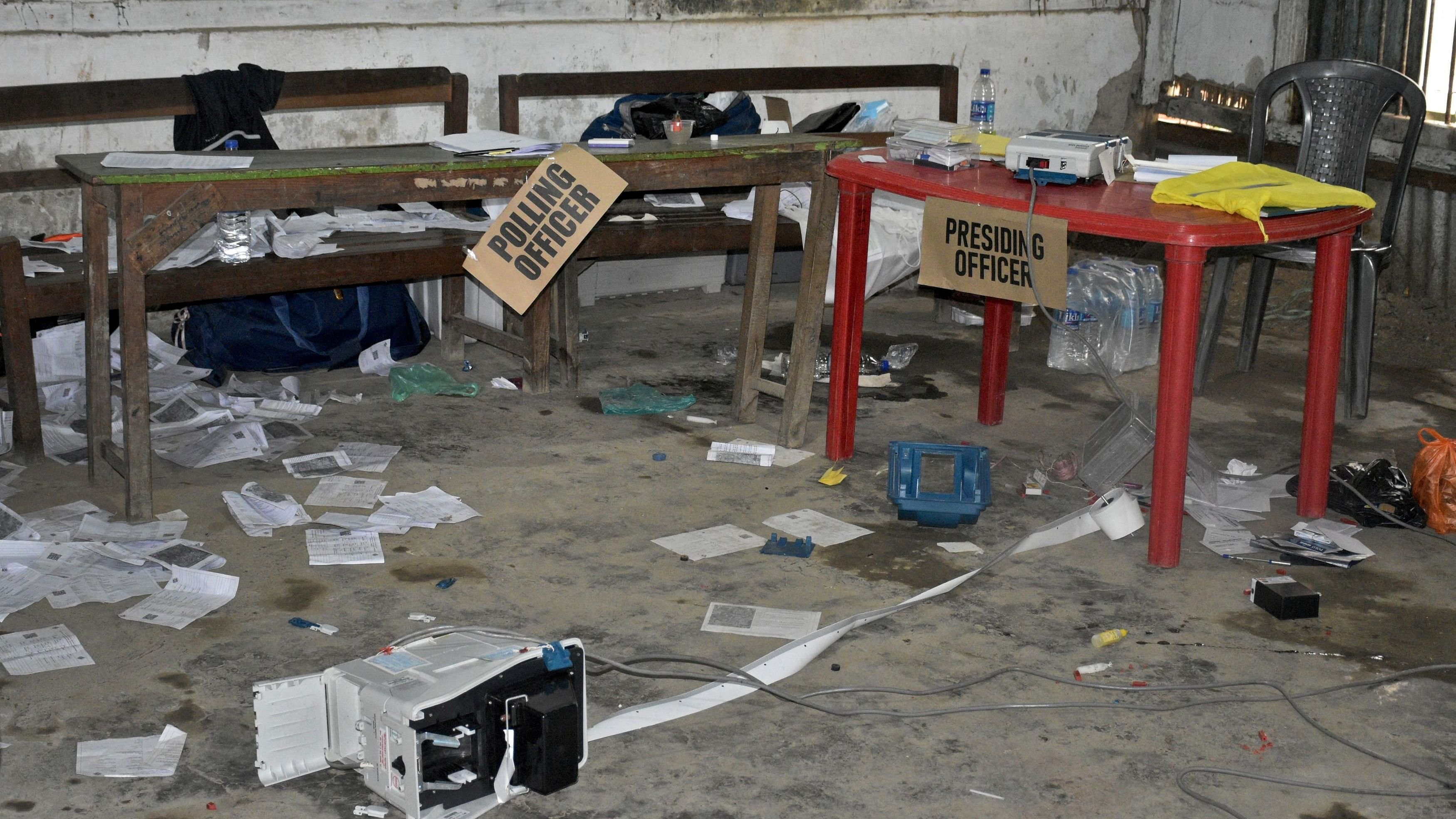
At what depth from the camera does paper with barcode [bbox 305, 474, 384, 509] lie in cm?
368

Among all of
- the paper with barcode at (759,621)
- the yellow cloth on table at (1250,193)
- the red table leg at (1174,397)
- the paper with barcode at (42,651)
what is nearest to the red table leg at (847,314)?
the yellow cloth on table at (1250,193)

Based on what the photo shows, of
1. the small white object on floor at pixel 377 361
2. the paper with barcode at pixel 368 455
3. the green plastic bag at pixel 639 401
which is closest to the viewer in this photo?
the paper with barcode at pixel 368 455

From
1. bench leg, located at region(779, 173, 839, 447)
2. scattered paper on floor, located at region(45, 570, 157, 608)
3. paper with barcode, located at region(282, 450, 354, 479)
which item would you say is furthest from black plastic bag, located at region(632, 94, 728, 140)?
scattered paper on floor, located at region(45, 570, 157, 608)

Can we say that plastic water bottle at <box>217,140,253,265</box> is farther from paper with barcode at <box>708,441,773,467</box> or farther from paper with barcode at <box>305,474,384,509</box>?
paper with barcode at <box>708,441,773,467</box>

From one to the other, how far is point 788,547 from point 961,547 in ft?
1.48

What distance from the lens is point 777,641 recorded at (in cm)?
298

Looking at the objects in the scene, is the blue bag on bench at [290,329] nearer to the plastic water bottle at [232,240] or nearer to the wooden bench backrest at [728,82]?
the plastic water bottle at [232,240]

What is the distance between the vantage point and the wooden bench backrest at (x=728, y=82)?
218 inches

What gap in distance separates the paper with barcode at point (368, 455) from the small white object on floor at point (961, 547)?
160 centimetres

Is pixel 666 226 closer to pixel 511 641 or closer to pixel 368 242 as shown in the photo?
pixel 368 242

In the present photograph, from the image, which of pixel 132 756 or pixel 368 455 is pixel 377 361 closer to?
pixel 368 455

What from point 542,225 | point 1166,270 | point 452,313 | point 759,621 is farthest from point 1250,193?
point 452,313

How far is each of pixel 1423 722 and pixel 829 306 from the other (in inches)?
138

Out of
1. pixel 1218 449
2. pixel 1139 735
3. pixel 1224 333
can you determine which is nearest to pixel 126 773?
pixel 1139 735
